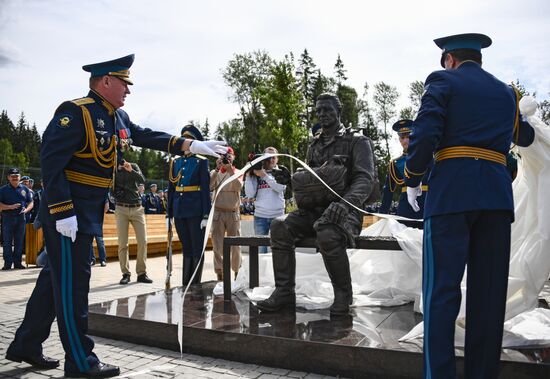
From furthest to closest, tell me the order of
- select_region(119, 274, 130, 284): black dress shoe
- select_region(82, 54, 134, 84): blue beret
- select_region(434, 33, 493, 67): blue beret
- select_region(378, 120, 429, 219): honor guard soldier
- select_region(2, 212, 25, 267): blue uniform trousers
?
1. select_region(2, 212, 25, 267): blue uniform trousers
2. select_region(119, 274, 130, 284): black dress shoe
3. select_region(378, 120, 429, 219): honor guard soldier
4. select_region(82, 54, 134, 84): blue beret
5. select_region(434, 33, 493, 67): blue beret

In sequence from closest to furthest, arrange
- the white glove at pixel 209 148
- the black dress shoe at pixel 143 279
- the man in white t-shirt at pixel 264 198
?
the white glove at pixel 209 148 < the man in white t-shirt at pixel 264 198 < the black dress shoe at pixel 143 279

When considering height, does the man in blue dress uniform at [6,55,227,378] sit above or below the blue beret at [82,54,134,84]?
below

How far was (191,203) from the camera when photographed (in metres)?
6.89

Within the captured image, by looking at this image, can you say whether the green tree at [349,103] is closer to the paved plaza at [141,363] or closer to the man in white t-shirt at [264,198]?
the man in white t-shirt at [264,198]

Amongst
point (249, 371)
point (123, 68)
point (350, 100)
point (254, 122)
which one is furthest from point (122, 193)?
point (350, 100)

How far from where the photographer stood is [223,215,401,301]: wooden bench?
4492 millimetres

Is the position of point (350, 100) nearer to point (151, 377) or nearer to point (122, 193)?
point (122, 193)

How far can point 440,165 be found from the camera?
2895 millimetres

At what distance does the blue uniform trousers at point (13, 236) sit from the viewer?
1012cm

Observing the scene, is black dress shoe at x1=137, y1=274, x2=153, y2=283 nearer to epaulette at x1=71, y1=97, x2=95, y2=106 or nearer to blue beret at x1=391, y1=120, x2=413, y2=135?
blue beret at x1=391, y1=120, x2=413, y2=135

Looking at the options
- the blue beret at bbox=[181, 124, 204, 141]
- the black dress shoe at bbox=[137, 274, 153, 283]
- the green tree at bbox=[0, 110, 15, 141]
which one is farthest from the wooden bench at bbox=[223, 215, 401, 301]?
the green tree at bbox=[0, 110, 15, 141]

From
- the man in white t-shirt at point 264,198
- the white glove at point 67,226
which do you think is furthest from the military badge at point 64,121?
the man in white t-shirt at point 264,198

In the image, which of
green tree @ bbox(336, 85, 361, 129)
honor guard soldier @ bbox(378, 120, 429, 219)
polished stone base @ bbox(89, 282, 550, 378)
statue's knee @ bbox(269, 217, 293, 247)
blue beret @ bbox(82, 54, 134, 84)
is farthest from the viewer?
green tree @ bbox(336, 85, 361, 129)

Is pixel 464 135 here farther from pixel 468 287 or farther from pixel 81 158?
pixel 81 158
